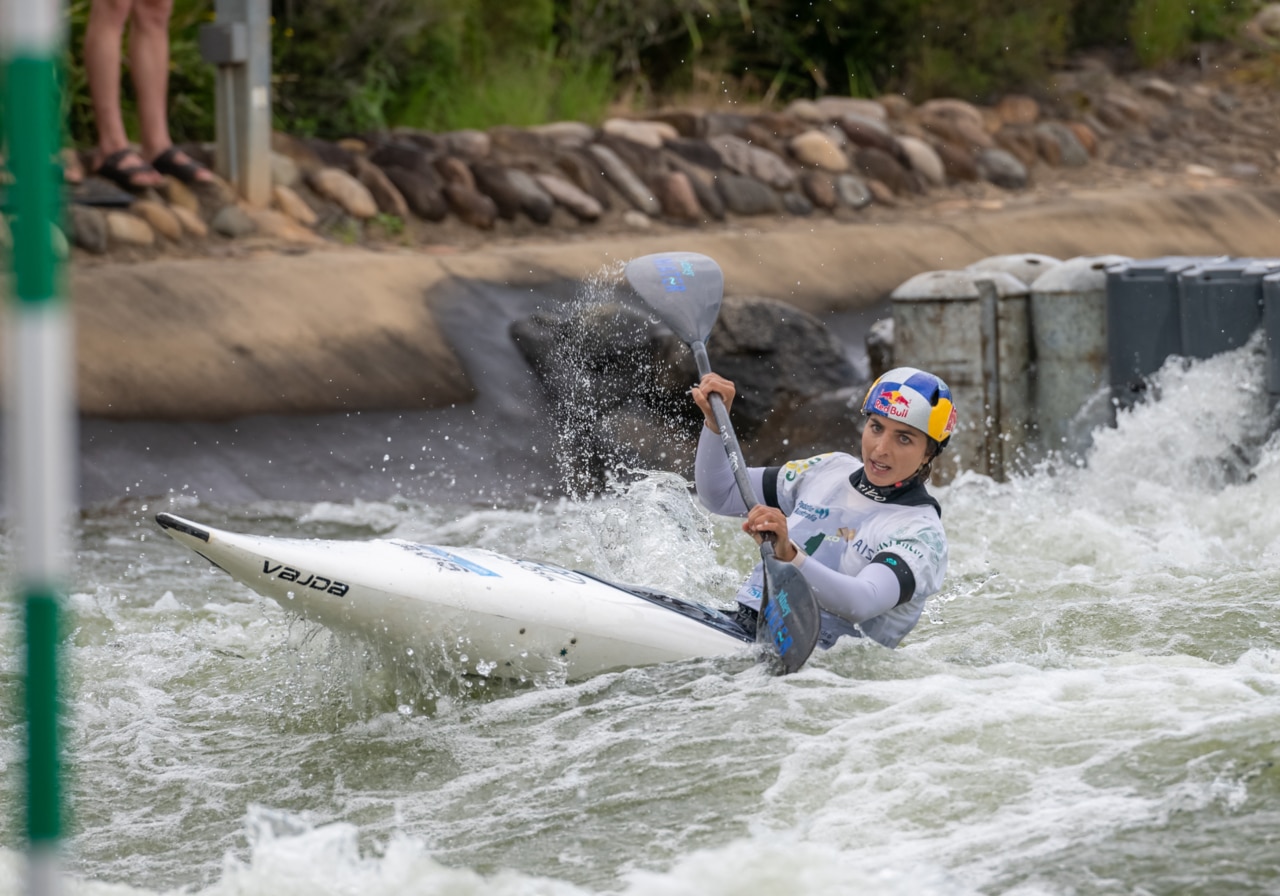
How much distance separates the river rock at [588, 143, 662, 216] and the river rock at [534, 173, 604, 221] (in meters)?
0.32

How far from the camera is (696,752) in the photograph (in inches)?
148

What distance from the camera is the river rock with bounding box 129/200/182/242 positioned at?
831cm

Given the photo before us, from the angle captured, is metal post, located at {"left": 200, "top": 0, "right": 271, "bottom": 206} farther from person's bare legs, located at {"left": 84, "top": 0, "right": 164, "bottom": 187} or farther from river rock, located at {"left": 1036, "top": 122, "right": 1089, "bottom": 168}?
river rock, located at {"left": 1036, "top": 122, "right": 1089, "bottom": 168}

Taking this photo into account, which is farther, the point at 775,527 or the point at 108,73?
the point at 108,73

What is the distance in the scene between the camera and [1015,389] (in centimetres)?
731

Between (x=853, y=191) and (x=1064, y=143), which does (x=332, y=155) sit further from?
(x=1064, y=143)

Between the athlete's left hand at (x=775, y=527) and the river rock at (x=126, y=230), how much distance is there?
5.33 m

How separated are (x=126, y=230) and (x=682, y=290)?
4.34 metres

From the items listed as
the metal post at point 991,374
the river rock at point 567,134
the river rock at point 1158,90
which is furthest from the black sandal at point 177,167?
the river rock at point 1158,90

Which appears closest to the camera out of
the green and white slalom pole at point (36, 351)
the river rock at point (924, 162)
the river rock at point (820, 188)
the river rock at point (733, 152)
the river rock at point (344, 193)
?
the green and white slalom pole at point (36, 351)

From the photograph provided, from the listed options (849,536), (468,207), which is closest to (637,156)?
(468,207)

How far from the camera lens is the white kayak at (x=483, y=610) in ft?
13.1

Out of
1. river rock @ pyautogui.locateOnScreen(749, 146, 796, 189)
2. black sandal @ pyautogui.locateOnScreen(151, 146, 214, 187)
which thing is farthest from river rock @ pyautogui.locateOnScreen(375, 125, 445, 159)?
river rock @ pyautogui.locateOnScreen(749, 146, 796, 189)

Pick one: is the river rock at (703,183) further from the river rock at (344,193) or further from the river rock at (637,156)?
the river rock at (344,193)
